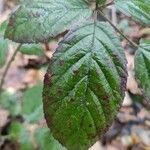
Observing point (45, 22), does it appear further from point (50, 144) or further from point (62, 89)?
point (50, 144)

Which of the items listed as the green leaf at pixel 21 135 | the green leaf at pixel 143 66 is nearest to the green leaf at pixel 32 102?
the green leaf at pixel 21 135

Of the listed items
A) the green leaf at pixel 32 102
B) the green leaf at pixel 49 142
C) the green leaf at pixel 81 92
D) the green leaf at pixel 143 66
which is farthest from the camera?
the green leaf at pixel 32 102

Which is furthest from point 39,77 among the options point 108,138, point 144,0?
point 144,0

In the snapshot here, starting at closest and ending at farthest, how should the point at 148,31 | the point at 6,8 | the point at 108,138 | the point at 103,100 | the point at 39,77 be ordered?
the point at 103,100, the point at 108,138, the point at 39,77, the point at 148,31, the point at 6,8

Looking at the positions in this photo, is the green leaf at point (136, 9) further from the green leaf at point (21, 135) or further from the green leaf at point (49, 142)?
the green leaf at point (21, 135)

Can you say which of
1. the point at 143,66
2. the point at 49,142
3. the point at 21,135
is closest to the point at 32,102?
the point at 21,135

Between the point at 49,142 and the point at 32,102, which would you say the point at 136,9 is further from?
the point at 32,102
